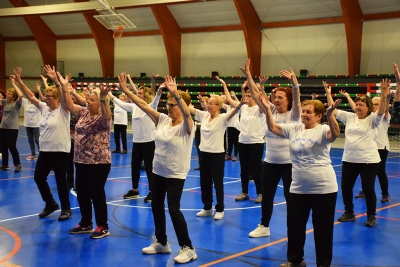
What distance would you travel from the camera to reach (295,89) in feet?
17.7

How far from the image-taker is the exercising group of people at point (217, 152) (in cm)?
461

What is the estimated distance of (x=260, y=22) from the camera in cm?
2170

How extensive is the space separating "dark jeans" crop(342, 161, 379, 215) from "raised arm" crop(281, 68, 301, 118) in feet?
5.56

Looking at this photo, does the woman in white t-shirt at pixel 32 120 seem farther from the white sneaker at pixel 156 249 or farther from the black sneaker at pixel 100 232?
the white sneaker at pixel 156 249

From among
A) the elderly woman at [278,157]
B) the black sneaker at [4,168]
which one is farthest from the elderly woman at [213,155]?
the black sneaker at [4,168]

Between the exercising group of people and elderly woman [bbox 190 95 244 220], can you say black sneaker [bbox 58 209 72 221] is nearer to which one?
the exercising group of people

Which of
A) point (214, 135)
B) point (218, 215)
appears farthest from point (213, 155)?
point (218, 215)

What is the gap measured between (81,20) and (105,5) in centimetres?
701

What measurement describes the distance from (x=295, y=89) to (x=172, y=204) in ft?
6.30

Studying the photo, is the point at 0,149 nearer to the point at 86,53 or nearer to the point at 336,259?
the point at 336,259

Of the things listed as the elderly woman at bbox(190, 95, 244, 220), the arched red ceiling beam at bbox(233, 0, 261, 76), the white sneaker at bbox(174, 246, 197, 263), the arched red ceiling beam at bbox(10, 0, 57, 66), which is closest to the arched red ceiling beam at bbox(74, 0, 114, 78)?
the arched red ceiling beam at bbox(10, 0, 57, 66)

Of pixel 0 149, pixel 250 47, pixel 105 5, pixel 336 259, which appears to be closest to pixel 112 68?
pixel 105 5

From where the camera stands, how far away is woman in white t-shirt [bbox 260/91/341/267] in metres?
4.54

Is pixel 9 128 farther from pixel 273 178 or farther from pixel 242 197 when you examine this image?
pixel 273 178
